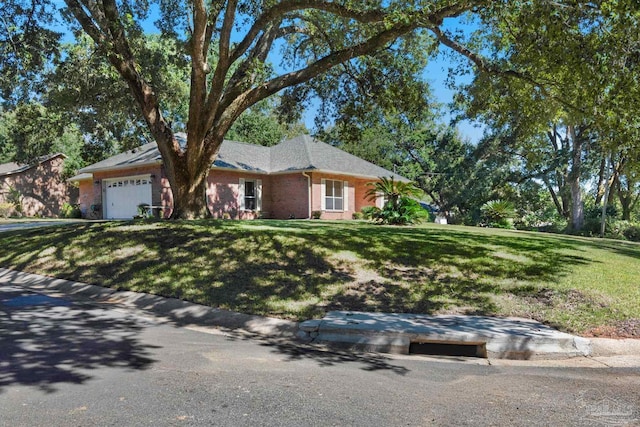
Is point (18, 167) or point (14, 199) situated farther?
point (18, 167)

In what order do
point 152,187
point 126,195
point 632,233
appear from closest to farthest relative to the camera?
point 152,187
point 126,195
point 632,233

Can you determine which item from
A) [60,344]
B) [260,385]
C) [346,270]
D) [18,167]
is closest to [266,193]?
[346,270]

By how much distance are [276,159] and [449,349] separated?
22.7m

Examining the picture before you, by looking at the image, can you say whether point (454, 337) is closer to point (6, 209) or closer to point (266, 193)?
point (266, 193)

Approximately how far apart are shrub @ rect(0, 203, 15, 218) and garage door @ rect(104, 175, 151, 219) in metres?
10.9

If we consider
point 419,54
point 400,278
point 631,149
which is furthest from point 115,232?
point 631,149

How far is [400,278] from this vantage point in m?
8.05

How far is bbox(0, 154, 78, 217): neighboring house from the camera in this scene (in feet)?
113

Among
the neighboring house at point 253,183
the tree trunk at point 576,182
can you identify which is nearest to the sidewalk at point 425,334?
the neighboring house at point 253,183

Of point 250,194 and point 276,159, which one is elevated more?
point 276,159

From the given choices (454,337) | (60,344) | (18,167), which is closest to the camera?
(60,344)

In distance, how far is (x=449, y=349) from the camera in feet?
18.6

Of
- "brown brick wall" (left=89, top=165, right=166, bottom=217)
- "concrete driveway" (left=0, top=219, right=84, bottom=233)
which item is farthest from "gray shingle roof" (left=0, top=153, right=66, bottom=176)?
"concrete driveway" (left=0, top=219, right=84, bottom=233)

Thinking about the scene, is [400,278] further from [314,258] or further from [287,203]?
[287,203]
